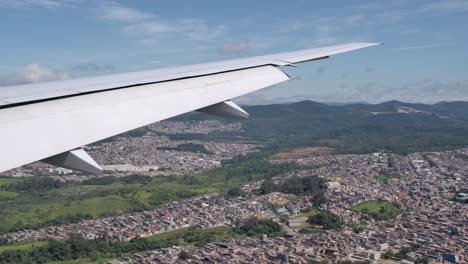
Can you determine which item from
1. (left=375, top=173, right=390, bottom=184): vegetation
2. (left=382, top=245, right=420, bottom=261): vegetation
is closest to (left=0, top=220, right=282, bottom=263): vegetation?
(left=382, top=245, right=420, bottom=261): vegetation

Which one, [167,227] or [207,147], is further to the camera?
[207,147]

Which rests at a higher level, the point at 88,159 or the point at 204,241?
the point at 88,159

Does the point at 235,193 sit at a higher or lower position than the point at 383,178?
higher

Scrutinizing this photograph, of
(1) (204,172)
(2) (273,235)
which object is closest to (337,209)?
(2) (273,235)

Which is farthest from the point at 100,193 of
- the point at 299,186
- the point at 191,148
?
the point at 191,148

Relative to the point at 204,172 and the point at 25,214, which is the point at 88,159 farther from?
the point at 204,172

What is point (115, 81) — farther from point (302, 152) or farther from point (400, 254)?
point (302, 152)

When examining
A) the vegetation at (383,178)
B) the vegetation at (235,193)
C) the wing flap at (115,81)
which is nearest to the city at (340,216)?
the vegetation at (383,178)
